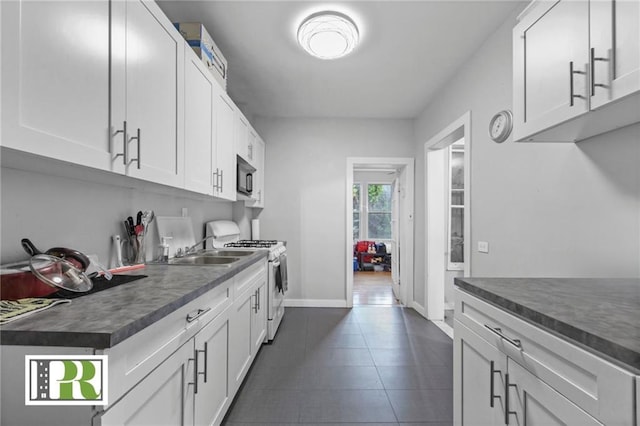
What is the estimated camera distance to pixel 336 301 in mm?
4172

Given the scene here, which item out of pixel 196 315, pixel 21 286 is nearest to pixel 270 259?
pixel 196 315

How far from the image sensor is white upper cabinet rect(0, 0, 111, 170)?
0.79m

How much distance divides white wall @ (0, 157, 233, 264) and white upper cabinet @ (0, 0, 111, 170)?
13 cm

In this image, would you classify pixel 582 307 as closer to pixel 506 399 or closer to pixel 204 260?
pixel 506 399

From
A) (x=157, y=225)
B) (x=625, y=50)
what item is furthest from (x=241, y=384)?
(x=625, y=50)

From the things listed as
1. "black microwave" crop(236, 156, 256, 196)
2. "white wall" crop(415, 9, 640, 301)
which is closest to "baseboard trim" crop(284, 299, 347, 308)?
"black microwave" crop(236, 156, 256, 196)

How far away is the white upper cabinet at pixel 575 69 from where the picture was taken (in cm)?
98

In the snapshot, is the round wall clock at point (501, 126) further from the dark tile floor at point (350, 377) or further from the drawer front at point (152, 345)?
the drawer front at point (152, 345)

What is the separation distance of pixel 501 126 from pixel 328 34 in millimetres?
1492

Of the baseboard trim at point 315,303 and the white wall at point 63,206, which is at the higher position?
the white wall at point 63,206

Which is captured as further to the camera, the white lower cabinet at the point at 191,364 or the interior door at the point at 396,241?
the interior door at the point at 396,241

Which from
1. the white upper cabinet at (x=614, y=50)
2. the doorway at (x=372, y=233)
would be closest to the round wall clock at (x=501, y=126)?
the white upper cabinet at (x=614, y=50)

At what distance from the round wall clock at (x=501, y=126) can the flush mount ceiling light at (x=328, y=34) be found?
1.28 meters

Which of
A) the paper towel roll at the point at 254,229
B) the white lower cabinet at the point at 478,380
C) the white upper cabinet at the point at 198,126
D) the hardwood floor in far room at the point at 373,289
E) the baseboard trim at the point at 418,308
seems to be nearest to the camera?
the white lower cabinet at the point at 478,380
